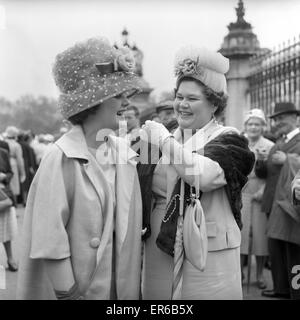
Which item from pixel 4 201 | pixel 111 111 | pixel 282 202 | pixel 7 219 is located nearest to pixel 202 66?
pixel 111 111

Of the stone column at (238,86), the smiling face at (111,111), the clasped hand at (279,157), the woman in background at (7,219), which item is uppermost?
the stone column at (238,86)

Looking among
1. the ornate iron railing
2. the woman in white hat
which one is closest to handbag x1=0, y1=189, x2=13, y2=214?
the woman in white hat

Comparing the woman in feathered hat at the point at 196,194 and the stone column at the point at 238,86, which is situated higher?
the stone column at the point at 238,86

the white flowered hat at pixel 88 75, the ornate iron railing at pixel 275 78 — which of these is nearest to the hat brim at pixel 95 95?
the white flowered hat at pixel 88 75

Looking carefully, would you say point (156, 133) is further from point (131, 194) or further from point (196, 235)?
point (196, 235)

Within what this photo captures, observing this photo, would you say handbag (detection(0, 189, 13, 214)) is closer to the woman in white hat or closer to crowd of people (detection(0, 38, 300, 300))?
the woman in white hat

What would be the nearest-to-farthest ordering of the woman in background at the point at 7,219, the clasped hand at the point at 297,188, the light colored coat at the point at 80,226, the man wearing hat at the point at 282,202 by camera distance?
the light colored coat at the point at 80,226 < the clasped hand at the point at 297,188 < the man wearing hat at the point at 282,202 < the woman in background at the point at 7,219

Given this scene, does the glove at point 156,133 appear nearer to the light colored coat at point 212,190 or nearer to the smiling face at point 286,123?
the light colored coat at point 212,190

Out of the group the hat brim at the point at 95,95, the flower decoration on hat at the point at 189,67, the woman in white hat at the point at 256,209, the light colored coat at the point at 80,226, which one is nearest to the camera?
the light colored coat at the point at 80,226

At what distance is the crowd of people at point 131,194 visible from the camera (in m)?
2.12

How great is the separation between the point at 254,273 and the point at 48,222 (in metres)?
4.27

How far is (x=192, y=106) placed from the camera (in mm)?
2518

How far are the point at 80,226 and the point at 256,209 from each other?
3.57 meters
